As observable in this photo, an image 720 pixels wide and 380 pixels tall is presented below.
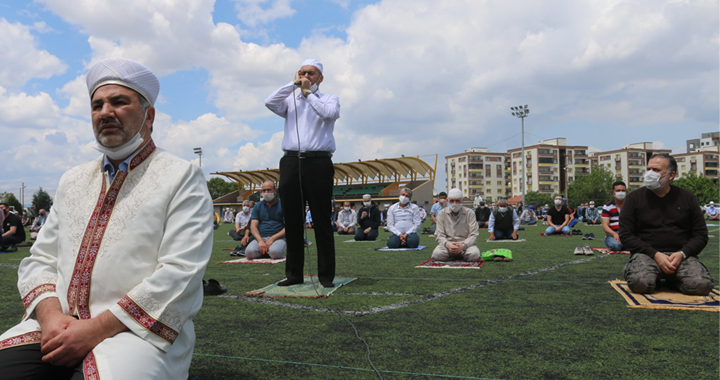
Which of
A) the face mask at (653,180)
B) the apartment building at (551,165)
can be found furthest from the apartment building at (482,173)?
the face mask at (653,180)

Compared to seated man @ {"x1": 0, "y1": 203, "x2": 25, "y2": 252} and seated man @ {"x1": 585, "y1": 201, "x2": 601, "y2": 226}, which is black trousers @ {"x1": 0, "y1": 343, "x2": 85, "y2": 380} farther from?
seated man @ {"x1": 585, "y1": 201, "x2": 601, "y2": 226}

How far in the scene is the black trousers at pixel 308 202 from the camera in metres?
4.86

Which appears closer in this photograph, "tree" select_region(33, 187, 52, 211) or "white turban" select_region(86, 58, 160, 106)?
"white turban" select_region(86, 58, 160, 106)

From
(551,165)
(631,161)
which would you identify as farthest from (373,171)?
(631,161)

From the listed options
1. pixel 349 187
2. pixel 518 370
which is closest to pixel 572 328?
pixel 518 370

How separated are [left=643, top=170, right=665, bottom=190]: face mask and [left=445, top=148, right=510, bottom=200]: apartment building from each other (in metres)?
109

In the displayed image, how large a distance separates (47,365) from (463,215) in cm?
666

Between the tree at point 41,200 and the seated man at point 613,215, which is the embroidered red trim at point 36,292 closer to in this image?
the seated man at point 613,215

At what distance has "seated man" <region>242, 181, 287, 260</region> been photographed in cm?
802

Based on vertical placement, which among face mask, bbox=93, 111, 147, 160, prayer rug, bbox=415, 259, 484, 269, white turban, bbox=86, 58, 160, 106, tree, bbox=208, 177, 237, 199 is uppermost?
tree, bbox=208, 177, 237, 199

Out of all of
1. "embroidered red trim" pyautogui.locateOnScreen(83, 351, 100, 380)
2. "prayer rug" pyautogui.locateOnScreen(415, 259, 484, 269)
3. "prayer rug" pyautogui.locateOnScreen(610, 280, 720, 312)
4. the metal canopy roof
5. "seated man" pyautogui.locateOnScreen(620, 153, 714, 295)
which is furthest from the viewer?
the metal canopy roof

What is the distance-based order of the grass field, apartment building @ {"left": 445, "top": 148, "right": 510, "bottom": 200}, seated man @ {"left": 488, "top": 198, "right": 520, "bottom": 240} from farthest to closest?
apartment building @ {"left": 445, "top": 148, "right": 510, "bottom": 200} < seated man @ {"left": 488, "top": 198, "right": 520, "bottom": 240} < the grass field

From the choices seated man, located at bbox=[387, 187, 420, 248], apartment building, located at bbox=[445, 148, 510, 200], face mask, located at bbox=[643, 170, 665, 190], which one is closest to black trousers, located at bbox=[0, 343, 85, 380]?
face mask, located at bbox=[643, 170, 665, 190]

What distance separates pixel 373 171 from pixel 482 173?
214 ft
